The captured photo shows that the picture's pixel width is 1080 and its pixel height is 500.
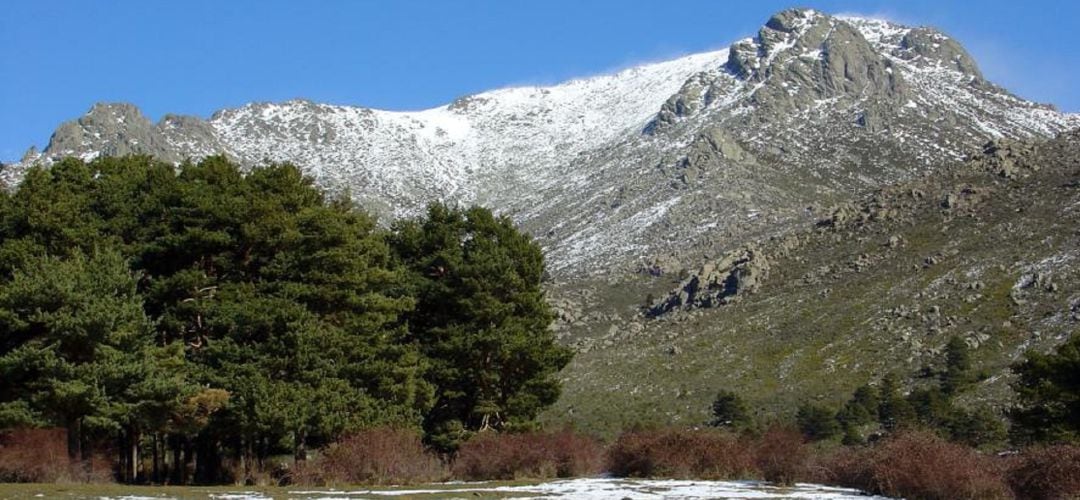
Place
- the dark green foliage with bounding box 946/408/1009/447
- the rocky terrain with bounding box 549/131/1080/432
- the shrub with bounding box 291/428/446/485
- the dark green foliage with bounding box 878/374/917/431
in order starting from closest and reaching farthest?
the shrub with bounding box 291/428/446/485, the dark green foliage with bounding box 946/408/1009/447, the dark green foliage with bounding box 878/374/917/431, the rocky terrain with bounding box 549/131/1080/432

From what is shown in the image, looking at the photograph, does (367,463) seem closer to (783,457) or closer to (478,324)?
(783,457)

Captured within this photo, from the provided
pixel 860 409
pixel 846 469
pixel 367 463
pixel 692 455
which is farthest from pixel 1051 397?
pixel 367 463

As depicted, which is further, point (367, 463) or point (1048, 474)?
point (367, 463)

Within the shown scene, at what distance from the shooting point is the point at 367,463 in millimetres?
27406

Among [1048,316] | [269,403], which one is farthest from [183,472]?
[1048,316]

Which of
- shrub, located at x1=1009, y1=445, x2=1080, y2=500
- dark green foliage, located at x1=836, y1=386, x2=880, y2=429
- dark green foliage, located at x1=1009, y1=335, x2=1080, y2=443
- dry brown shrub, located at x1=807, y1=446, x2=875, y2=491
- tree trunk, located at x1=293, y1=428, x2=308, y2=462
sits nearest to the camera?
shrub, located at x1=1009, y1=445, x2=1080, y2=500

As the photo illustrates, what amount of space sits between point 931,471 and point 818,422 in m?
32.1

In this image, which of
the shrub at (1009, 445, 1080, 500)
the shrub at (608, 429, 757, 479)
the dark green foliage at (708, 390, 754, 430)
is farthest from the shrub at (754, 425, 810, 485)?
the dark green foliage at (708, 390, 754, 430)

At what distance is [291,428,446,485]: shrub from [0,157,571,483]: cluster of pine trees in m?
1.41

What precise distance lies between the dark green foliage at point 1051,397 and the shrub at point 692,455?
12.5m

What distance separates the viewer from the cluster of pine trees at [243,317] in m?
26.5

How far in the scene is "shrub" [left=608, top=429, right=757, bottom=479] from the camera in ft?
96.0

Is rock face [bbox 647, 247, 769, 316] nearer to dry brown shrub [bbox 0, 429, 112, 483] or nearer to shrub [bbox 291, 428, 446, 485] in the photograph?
shrub [bbox 291, 428, 446, 485]

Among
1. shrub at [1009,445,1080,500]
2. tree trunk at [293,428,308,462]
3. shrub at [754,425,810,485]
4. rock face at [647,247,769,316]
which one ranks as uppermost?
rock face at [647,247,769,316]
